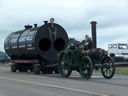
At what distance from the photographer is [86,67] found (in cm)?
1697

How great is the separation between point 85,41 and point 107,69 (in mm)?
1806

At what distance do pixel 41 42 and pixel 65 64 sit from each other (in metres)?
3.88

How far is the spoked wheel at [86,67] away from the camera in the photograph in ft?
54.1

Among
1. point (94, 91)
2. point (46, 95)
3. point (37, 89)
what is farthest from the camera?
point (37, 89)

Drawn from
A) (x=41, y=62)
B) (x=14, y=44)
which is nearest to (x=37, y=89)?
(x=41, y=62)

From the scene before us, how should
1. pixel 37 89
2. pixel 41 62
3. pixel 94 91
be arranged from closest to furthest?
pixel 94 91, pixel 37 89, pixel 41 62

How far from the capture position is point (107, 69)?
1744 cm

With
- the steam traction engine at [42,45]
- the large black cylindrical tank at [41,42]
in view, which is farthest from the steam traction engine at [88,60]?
the large black cylindrical tank at [41,42]

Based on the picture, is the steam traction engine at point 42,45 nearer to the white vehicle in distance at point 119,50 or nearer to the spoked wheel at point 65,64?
the spoked wheel at point 65,64

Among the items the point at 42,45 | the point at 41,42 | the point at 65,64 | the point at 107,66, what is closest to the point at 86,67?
the point at 107,66

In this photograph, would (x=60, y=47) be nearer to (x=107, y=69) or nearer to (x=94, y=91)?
(x=107, y=69)

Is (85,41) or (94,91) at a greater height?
(85,41)

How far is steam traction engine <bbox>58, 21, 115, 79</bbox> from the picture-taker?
16.9m

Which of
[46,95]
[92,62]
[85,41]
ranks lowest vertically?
[46,95]
